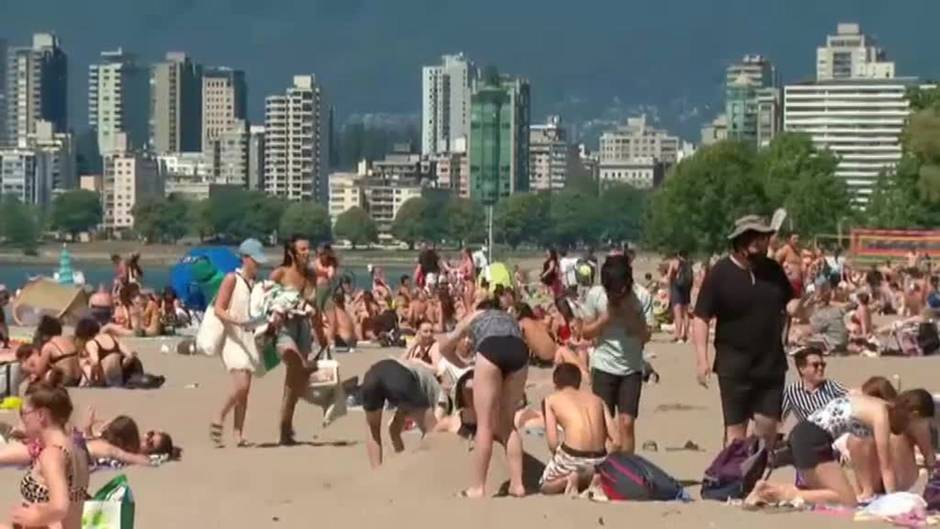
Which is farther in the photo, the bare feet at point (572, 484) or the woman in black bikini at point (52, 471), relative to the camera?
the bare feet at point (572, 484)

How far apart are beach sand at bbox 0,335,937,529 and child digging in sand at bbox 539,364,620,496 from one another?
20cm

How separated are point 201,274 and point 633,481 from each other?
11.1 m

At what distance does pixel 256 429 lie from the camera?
572 inches

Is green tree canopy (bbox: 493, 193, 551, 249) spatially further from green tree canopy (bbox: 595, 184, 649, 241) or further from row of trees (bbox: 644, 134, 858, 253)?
row of trees (bbox: 644, 134, 858, 253)

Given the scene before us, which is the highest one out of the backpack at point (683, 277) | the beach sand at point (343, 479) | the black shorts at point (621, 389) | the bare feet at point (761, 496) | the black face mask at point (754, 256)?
the black face mask at point (754, 256)

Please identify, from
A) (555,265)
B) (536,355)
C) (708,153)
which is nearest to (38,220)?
(708,153)

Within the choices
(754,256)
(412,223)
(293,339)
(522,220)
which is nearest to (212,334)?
(293,339)

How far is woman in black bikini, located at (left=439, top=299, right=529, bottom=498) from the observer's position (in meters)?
10.4

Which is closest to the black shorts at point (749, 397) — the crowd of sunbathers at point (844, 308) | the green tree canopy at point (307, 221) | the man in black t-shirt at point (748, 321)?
the man in black t-shirt at point (748, 321)

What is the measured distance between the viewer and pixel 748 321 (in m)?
10.3

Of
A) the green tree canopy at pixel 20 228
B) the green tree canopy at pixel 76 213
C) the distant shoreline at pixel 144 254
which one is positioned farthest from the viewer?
the green tree canopy at pixel 76 213

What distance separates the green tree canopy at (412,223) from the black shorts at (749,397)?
145 meters

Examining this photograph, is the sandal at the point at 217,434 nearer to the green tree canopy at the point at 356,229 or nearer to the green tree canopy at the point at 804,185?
the green tree canopy at the point at 804,185

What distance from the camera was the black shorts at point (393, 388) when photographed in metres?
11.9
